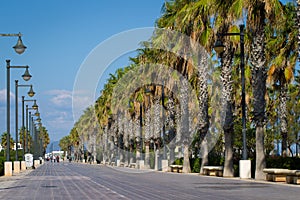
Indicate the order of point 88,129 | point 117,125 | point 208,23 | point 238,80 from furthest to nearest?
point 88,129 < point 117,125 < point 238,80 < point 208,23

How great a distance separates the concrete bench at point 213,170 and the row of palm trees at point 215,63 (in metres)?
1.42

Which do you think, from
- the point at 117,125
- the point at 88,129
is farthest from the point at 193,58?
the point at 88,129

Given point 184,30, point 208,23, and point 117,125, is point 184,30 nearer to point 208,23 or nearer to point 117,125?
point 208,23

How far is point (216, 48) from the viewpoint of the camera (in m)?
30.8

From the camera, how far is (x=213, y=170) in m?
39.3

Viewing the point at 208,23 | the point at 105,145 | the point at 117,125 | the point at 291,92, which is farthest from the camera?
the point at 105,145

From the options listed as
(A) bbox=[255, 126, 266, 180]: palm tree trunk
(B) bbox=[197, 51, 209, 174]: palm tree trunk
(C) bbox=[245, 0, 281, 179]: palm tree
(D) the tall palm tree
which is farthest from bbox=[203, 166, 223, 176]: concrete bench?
(C) bbox=[245, 0, 281, 179]: palm tree

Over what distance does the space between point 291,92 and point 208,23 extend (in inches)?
1207

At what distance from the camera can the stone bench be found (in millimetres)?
26344

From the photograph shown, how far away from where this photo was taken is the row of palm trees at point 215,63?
31969mm

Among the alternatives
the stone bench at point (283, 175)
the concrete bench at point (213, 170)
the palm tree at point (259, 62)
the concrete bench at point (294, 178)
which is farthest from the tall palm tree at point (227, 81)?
the concrete bench at point (294, 178)

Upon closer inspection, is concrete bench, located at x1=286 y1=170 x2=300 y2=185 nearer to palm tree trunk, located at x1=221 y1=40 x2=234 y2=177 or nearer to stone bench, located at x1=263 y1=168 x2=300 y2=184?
stone bench, located at x1=263 y1=168 x2=300 y2=184

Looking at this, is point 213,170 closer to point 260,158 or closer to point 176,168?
point 260,158

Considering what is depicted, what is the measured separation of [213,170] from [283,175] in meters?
11.1
